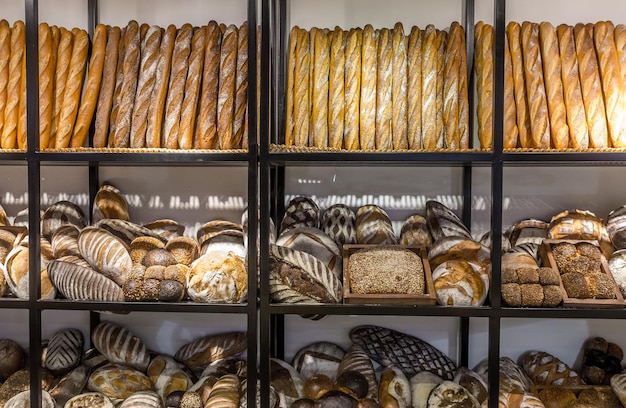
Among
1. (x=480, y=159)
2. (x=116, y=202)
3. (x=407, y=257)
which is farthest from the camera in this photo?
(x=116, y=202)

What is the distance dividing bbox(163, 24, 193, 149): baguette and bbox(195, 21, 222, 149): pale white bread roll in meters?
0.07

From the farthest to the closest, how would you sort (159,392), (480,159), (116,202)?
(116,202) < (159,392) < (480,159)

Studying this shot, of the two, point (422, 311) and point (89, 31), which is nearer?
point (422, 311)

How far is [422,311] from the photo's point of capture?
1.70 metres

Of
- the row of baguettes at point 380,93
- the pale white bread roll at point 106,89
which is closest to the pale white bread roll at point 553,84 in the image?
the row of baguettes at point 380,93

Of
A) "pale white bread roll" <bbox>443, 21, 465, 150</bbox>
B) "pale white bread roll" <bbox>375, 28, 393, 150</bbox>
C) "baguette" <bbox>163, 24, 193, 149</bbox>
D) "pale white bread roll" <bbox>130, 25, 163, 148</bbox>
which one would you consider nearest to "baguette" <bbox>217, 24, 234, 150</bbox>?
"baguette" <bbox>163, 24, 193, 149</bbox>

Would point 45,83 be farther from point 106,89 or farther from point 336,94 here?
point 336,94

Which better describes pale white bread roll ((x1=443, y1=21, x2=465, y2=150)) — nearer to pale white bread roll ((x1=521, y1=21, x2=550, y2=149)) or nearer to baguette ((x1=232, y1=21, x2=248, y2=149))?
pale white bread roll ((x1=521, y1=21, x2=550, y2=149))

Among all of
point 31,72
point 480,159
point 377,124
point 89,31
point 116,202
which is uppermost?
point 89,31

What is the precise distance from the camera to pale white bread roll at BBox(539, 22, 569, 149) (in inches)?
69.1

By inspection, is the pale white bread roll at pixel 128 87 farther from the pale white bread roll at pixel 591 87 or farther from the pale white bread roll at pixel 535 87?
the pale white bread roll at pixel 591 87

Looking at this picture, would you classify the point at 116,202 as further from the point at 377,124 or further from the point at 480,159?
the point at 480,159

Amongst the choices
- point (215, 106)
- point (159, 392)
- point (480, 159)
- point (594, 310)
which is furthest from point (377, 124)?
point (159, 392)

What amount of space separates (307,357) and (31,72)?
142 cm
